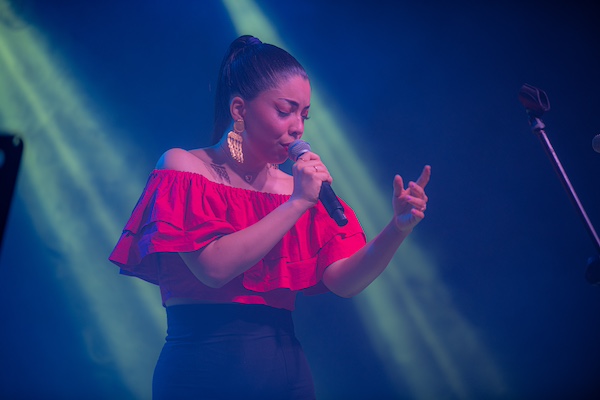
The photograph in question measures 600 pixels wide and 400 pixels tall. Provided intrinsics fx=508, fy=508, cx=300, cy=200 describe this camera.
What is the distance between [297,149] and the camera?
1362 millimetres

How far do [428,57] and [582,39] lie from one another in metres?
0.79

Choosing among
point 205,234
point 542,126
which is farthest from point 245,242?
point 542,126

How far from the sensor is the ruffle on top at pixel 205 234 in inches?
47.0

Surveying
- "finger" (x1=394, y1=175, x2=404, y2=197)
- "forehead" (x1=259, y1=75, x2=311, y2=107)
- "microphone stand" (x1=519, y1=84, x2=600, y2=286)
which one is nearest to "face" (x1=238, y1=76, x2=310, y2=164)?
"forehead" (x1=259, y1=75, x2=311, y2=107)

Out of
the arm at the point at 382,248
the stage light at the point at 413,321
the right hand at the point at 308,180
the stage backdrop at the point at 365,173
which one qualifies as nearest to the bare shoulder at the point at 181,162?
the right hand at the point at 308,180

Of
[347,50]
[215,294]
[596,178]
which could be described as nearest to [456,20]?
[347,50]

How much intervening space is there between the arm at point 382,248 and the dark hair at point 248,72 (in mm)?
458

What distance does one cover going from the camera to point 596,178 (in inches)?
96.8

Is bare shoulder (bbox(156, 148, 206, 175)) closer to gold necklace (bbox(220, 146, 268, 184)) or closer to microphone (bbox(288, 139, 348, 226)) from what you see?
gold necklace (bbox(220, 146, 268, 184))

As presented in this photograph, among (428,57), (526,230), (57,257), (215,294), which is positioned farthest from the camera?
(428,57)

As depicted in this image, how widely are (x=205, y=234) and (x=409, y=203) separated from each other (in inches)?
20.5

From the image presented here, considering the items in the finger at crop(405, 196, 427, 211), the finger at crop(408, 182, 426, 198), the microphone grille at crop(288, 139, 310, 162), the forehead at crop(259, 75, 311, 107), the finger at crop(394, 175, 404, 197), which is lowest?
the finger at crop(405, 196, 427, 211)

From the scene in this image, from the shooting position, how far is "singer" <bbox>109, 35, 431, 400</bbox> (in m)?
1.16

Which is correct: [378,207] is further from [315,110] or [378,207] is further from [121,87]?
[121,87]
